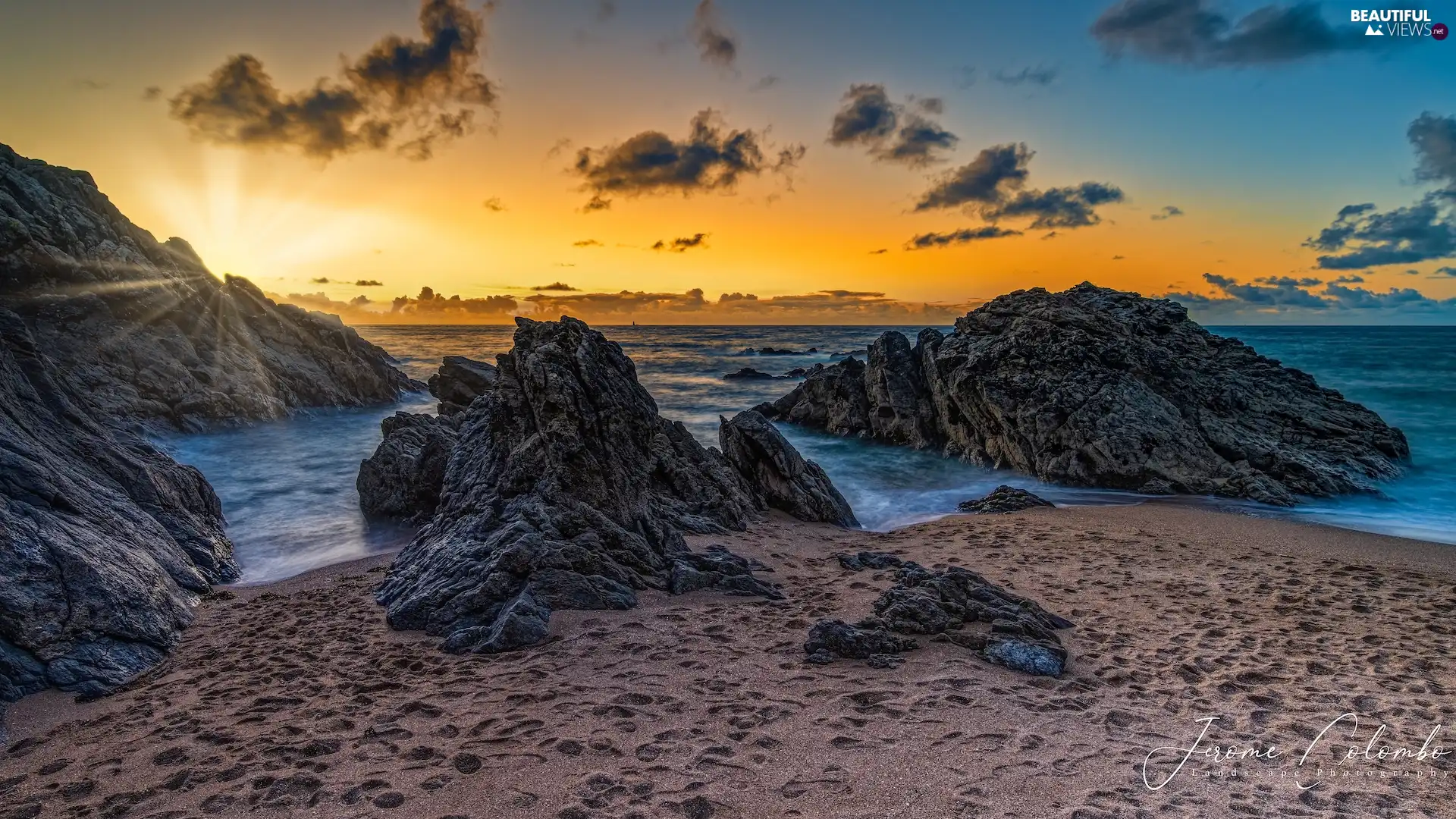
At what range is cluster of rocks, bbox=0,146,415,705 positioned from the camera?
6418 millimetres

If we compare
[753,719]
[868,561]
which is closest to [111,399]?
[868,561]

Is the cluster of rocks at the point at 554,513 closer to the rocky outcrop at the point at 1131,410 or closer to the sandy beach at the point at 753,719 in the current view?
the sandy beach at the point at 753,719

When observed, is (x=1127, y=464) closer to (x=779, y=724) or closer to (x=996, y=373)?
(x=996, y=373)

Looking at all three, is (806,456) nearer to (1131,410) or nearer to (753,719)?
(1131,410)

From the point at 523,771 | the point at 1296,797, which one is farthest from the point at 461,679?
the point at 1296,797

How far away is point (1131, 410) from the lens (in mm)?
17312

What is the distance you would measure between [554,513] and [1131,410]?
609 inches

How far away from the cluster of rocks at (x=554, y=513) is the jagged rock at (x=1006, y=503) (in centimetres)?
607

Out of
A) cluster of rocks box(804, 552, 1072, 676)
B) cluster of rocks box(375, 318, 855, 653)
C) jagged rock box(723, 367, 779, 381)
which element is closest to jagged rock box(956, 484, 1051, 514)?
cluster of rocks box(375, 318, 855, 653)

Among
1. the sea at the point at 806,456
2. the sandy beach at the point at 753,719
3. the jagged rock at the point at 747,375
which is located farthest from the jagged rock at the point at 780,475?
the jagged rock at the point at 747,375

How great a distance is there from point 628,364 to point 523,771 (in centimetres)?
711

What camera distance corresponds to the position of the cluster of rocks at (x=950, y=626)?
6.68m

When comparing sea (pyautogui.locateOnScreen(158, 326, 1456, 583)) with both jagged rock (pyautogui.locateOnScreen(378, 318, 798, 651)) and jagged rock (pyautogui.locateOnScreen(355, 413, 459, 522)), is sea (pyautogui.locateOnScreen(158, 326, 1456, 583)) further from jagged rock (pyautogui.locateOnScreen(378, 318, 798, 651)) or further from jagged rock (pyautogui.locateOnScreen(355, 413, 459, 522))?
jagged rock (pyautogui.locateOnScreen(378, 318, 798, 651))

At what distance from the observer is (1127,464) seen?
1656cm
